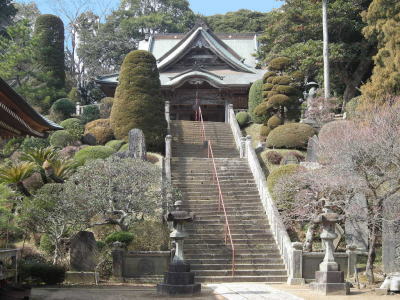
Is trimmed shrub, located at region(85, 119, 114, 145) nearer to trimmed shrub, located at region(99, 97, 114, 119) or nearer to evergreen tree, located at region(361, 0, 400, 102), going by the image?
trimmed shrub, located at region(99, 97, 114, 119)

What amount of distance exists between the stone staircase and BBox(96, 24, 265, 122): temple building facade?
9.40m

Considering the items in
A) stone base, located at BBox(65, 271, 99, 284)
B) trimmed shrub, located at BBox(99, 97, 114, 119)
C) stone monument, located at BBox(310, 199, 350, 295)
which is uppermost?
trimmed shrub, located at BBox(99, 97, 114, 119)

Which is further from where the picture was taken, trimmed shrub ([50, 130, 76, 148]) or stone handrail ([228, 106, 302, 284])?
trimmed shrub ([50, 130, 76, 148])

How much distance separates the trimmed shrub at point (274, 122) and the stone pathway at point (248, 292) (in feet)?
47.4

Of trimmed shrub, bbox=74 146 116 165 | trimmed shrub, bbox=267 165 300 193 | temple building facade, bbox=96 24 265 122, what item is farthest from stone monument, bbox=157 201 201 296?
temple building facade, bbox=96 24 265 122

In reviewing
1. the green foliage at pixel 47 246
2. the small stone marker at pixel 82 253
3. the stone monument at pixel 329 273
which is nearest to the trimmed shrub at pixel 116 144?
the green foliage at pixel 47 246

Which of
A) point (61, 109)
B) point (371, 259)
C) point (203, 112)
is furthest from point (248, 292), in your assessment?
point (203, 112)

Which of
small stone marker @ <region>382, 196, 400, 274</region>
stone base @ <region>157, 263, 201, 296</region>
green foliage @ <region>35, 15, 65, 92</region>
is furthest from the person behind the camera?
green foliage @ <region>35, 15, 65, 92</region>

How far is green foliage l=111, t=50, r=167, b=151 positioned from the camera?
87.8 feet

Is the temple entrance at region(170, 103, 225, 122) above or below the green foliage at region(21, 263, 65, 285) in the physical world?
above

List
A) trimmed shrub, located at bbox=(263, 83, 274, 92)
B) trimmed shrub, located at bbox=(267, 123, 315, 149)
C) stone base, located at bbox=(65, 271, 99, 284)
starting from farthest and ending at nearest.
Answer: trimmed shrub, located at bbox=(263, 83, 274, 92)
trimmed shrub, located at bbox=(267, 123, 315, 149)
stone base, located at bbox=(65, 271, 99, 284)

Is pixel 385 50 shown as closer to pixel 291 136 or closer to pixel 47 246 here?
pixel 291 136

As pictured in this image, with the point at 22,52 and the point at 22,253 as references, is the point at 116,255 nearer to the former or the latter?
the point at 22,253

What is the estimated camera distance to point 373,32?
26.3 metres
